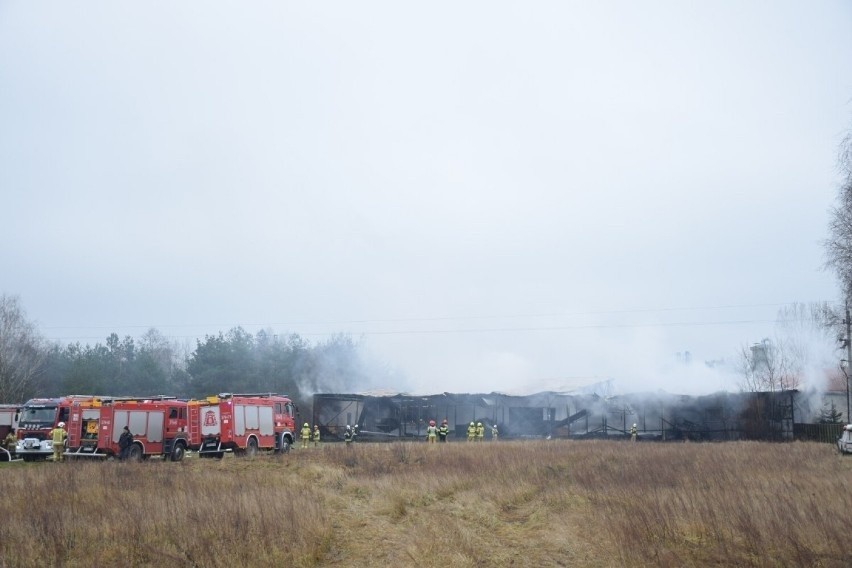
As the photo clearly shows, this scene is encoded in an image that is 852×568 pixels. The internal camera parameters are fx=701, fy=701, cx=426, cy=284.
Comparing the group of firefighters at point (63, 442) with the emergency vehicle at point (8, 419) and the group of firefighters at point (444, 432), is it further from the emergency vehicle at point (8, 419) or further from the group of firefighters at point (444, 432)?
the group of firefighters at point (444, 432)

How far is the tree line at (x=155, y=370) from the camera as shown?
52938mm

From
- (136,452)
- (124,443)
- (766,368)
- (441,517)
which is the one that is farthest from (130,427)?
(766,368)

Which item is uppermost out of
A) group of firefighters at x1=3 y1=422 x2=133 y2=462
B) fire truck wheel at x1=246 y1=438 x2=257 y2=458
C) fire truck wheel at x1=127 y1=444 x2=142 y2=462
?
group of firefighters at x1=3 y1=422 x2=133 y2=462

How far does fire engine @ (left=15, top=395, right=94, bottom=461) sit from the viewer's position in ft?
91.1

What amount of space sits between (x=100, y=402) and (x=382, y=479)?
46.6ft

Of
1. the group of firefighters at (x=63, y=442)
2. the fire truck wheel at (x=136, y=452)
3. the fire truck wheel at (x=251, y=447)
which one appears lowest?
the fire truck wheel at (x=251, y=447)

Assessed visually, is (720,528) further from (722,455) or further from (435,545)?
(722,455)

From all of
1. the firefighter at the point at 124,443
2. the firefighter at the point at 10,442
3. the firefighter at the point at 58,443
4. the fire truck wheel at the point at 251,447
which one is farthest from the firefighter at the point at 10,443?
the fire truck wheel at the point at 251,447

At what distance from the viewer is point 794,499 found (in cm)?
1189

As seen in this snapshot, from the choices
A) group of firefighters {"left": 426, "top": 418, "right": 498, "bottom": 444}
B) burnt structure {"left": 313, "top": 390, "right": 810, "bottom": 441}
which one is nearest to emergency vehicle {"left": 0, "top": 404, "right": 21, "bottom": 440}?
burnt structure {"left": 313, "top": 390, "right": 810, "bottom": 441}

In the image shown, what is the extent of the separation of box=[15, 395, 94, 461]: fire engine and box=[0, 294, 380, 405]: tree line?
23142mm

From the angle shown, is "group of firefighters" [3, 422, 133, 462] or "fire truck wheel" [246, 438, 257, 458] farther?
"fire truck wheel" [246, 438, 257, 458]

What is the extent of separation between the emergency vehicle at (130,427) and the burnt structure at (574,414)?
1660 cm

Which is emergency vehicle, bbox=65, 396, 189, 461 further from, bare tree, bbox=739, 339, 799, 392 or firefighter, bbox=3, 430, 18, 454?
bare tree, bbox=739, 339, 799, 392
